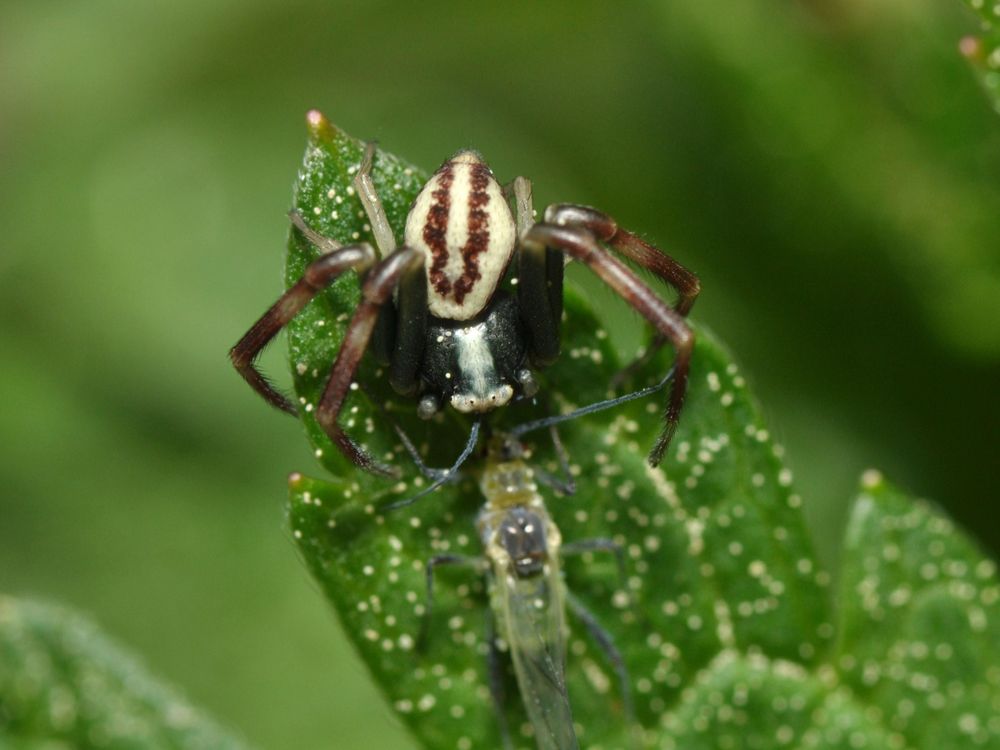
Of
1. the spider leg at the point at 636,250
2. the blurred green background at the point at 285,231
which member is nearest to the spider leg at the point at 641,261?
the spider leg at the point at 636,250

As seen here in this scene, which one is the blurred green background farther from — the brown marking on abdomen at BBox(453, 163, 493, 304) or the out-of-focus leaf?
the brown marking on abdomen at BBox(453, 163, 493, 304)

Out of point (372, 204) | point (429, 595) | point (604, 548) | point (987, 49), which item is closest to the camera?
point (987, 49)

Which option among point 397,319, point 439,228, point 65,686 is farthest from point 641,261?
point 65,686

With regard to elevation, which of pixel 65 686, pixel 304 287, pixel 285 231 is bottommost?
pixel 65 686

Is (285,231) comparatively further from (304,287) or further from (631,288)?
(631,288)

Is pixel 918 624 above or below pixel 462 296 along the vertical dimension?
below

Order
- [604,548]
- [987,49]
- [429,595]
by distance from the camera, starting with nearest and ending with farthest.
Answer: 1. [987,49]
2. [429,595]
3. [604,548]

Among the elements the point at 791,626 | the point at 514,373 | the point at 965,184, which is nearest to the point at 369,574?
the point at 514,373
